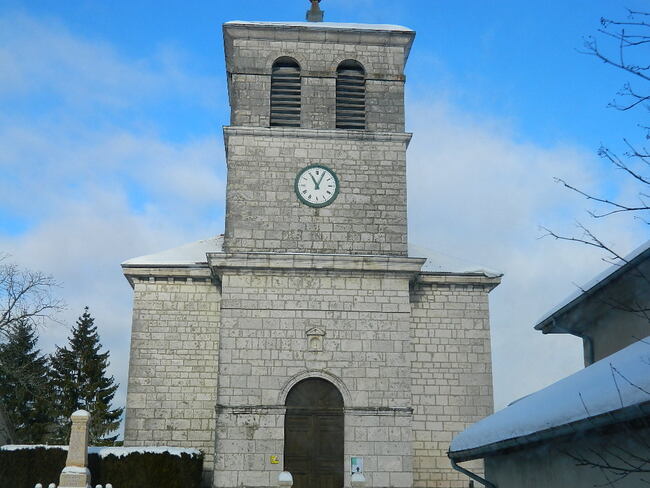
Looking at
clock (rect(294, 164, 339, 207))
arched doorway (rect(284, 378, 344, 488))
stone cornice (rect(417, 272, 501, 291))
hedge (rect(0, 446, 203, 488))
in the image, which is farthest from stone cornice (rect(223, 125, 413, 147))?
hedge (rect(0, 446, 203, 488))

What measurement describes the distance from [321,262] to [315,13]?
8538 millimetres

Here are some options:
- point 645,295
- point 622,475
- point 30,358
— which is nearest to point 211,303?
point 645,295

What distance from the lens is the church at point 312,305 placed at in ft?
61.2

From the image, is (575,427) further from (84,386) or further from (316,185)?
(84,386)

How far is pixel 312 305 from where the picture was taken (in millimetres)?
19516

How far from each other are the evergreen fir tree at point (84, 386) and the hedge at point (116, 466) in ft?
57.7

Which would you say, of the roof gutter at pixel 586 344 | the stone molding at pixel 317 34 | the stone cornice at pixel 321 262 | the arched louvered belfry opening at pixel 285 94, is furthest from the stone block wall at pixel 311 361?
the roof gutter at pixel 586 344

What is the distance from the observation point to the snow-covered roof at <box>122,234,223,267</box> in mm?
21250

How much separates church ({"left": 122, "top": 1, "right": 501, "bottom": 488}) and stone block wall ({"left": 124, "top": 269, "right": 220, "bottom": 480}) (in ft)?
0.12

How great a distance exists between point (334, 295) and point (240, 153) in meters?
4.57

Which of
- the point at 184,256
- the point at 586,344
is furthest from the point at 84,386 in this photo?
the point at 586,344

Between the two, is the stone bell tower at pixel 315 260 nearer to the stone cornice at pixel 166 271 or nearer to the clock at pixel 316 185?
the clock at pixel 316 185

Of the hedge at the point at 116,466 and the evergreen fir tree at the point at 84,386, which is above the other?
the evergreen fir tree at the point at 84,386

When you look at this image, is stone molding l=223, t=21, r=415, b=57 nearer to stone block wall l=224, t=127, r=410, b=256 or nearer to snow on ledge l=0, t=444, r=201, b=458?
stone block wall l=224, t=127, r=410, b=256
